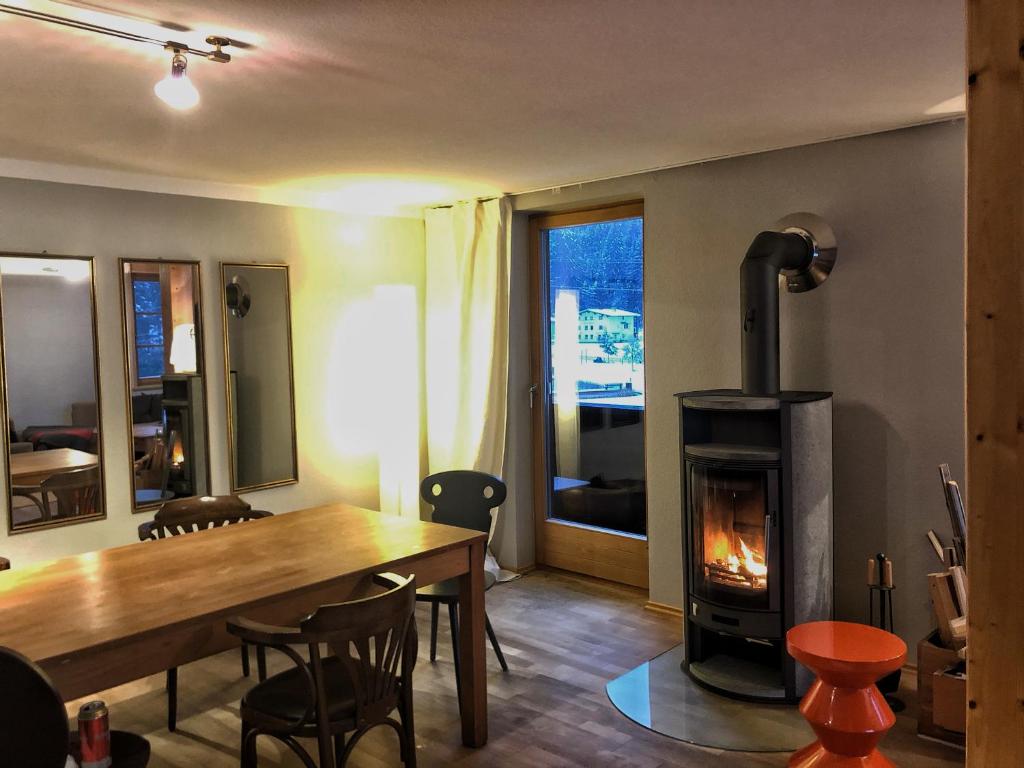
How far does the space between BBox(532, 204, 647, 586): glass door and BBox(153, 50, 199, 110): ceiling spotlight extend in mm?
2742

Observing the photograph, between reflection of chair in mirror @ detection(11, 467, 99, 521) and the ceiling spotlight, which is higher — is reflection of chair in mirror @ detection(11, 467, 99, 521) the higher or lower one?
the lower one

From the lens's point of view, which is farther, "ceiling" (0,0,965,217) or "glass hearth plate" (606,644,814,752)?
"glass hearth plate" (606,644,814,752)

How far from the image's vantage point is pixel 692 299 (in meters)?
4.27

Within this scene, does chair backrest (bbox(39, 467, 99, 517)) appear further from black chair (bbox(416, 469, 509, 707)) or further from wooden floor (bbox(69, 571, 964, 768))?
black chair (bbox(416, 469, 509, 707))

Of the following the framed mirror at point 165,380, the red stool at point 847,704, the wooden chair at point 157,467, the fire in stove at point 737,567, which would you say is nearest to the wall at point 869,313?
the fire in stove at point 737,567

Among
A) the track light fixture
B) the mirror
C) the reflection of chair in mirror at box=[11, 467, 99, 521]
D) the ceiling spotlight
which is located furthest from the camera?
the mirror

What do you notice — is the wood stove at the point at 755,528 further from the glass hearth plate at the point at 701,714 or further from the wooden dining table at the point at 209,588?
the wooden dining table at the point at 209,588

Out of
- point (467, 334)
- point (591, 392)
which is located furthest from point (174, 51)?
point (591, 392)

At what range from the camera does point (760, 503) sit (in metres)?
3.43

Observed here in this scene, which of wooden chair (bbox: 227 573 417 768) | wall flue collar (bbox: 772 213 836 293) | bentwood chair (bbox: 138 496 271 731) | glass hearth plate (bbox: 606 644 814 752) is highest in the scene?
wall flue collar (bbox: 772 213 836 293)

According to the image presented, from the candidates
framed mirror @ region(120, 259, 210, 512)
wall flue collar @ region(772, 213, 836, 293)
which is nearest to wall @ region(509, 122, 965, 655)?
wall flue collar @ region(772, 213, 836, 293)

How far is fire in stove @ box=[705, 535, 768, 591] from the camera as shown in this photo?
3461 millimetres

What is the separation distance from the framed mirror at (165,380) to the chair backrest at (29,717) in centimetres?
246

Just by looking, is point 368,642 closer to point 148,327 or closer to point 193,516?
point 193,516
